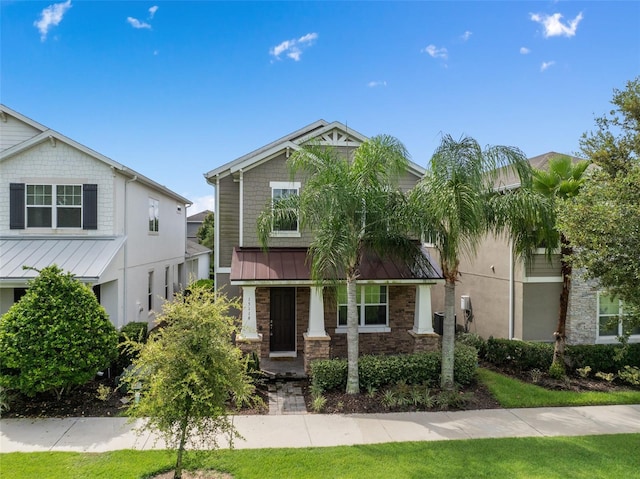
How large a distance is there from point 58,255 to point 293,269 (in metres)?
7.80

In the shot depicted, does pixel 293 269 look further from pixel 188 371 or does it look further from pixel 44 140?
pixel 44 140

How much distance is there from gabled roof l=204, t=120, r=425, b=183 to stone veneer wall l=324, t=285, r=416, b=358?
4.59 meters

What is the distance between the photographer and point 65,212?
1318 centimetres

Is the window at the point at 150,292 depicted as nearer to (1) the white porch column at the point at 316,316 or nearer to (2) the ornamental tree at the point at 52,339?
(2) the ornamental tree at the point at 52,339

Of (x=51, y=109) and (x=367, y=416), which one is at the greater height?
(x=51, y=109)

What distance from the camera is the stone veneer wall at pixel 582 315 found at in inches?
529

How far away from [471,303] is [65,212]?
16.3m

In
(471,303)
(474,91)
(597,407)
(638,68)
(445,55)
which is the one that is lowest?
(597,407)

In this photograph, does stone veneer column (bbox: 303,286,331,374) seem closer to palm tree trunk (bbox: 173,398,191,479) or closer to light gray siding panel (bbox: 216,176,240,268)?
light gray siding panel (bbox: 216,176,240,268)

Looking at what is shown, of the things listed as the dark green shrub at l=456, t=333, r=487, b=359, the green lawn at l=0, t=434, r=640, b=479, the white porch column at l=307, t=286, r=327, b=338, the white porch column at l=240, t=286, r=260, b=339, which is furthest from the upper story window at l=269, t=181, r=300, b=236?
the dark green shrub at l=456, t=333, r=487, b=359

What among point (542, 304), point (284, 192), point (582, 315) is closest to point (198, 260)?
point (284, 192)

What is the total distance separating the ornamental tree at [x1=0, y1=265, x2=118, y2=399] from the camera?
332 inches

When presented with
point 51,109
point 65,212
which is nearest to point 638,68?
point 65,212

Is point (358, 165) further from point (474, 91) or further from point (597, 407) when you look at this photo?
point (597, 407)
